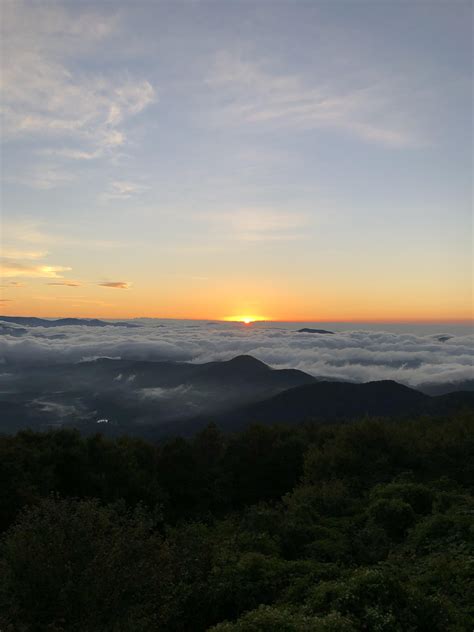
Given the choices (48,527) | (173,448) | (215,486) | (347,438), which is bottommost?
(215,486)

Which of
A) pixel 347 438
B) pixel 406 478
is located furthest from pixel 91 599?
pixel 347 438

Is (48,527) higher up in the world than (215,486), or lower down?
higher up

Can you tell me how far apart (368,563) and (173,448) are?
3521 centimetres

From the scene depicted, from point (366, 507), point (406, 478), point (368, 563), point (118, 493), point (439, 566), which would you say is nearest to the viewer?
point (439, 566)

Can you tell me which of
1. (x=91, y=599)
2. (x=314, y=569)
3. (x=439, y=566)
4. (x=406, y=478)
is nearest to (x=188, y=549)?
(x=314, y=569)

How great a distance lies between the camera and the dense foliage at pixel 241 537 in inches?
543

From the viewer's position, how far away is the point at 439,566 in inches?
810

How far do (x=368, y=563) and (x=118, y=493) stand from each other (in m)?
30.2

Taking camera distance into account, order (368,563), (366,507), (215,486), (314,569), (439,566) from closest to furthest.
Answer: (439,566)
(314,569)
(368,563)
(366,507)
(215,486)

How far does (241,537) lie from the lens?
2775 cm

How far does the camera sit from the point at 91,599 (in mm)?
13234

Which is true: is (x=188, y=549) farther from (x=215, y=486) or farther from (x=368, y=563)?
(x=215, y=486)

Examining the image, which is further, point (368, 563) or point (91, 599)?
point (368, 563)

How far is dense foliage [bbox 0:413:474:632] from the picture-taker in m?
13.8
